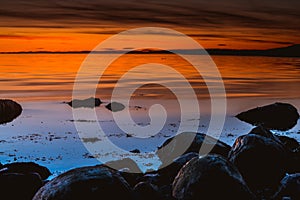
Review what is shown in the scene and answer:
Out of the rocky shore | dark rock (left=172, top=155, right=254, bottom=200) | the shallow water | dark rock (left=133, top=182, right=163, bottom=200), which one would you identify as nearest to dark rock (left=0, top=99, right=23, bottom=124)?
the shallow water

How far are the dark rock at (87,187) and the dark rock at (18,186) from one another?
67.7 inches

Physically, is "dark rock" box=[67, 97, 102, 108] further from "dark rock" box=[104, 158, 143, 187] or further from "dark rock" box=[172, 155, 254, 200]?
"dark rock" box=[172, 155, 254, 200]

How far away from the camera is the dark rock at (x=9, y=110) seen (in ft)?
65.6

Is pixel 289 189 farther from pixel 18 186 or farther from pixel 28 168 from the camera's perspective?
pixel 28 168

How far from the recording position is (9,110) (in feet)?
69.5

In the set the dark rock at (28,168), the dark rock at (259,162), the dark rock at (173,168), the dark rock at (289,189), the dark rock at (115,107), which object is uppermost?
the dark rock at (115,107)

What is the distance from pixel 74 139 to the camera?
15133 millimetres

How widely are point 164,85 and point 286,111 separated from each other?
49.6 ft

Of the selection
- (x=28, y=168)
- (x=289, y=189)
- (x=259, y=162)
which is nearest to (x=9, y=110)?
→ (x=28, y=168)

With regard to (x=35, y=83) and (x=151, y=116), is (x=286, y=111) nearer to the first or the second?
(x=151, y=116)

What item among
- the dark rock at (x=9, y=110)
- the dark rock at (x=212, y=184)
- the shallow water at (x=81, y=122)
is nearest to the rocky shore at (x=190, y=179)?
the dark rock at (x=212, y=184)

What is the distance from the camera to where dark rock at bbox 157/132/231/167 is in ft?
38.9

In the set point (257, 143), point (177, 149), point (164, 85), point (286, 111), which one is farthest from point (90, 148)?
point (164, 85)

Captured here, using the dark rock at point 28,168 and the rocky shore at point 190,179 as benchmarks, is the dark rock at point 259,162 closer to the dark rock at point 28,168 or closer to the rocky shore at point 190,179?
the rocky shore at point 190,179
